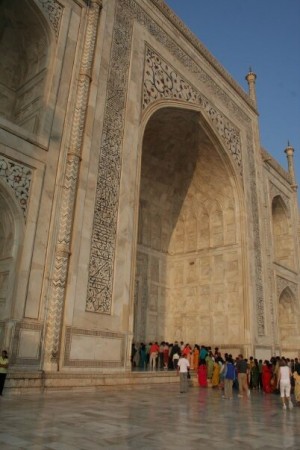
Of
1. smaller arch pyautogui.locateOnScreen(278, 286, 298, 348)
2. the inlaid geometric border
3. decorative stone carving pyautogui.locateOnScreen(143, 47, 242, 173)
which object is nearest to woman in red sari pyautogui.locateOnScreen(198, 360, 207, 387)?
the inlaid geometric border

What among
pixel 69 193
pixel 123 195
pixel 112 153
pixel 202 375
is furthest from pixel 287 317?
pixel 69 193

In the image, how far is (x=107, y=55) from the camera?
9297 millimetres

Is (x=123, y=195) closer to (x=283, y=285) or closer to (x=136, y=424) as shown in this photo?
(x=136, y=424)

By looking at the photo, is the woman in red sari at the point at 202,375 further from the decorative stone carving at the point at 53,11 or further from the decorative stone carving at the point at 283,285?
the decorative stone carving at the point at 53,11

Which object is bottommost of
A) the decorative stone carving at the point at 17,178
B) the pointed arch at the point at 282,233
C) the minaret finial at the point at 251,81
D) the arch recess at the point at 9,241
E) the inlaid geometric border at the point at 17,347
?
the inlaid geometric border at the point at 17,347

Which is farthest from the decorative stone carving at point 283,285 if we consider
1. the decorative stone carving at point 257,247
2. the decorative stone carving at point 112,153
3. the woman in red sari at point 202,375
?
the decorative stone carving at point 112,153

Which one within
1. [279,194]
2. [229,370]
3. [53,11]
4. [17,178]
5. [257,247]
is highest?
[279,194]

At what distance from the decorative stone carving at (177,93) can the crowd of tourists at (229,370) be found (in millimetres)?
6560

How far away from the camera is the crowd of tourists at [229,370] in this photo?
7323 mm

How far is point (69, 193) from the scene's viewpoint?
24.4 ft

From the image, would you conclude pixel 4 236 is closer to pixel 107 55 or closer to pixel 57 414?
pixel 57 414

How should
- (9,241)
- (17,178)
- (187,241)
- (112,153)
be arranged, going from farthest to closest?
(187,241) → (112,153) → (17,178) → (9,241)

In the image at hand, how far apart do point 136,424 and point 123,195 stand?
544cm

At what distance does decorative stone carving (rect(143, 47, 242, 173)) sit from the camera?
10766 mm
